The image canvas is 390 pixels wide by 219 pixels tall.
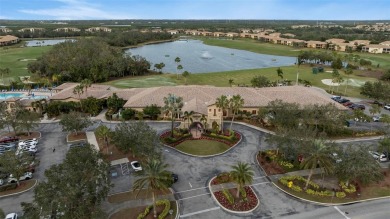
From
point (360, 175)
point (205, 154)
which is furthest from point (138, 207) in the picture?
point (360, 175)

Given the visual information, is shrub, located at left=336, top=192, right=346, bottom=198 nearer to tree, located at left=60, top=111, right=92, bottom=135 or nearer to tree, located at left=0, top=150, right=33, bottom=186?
tree, located at left=0, top=150, right=33, bottom=186

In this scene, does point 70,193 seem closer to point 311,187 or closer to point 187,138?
point 187,138

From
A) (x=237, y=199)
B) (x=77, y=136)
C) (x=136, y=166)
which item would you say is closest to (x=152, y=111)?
(x=77, y=136)

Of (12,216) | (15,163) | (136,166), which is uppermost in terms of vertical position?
(15,163)

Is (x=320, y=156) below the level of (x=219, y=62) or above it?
below

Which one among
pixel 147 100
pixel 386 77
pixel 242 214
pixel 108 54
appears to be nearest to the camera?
pixel 242 214

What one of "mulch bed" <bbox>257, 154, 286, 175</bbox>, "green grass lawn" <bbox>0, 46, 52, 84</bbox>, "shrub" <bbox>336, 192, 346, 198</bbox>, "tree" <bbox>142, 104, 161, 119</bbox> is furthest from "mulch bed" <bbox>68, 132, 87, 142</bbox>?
"green grass lawn" <bbox>0, 46, 52, 84</bbox>

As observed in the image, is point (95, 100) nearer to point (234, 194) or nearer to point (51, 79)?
point (234, 194)
